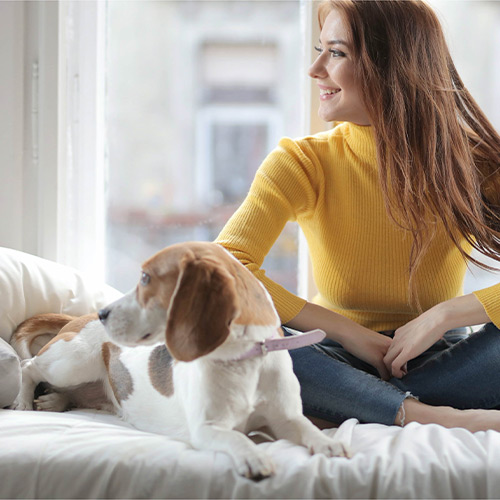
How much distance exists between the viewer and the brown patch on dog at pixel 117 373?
1269 millimetres

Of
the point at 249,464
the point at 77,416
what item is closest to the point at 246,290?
the point at 249,464

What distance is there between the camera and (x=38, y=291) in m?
1.55

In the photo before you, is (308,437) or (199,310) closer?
(199,310)

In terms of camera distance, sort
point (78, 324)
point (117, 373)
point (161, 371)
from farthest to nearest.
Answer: point (78, 324) → point (117, 373) → point (161, 371)

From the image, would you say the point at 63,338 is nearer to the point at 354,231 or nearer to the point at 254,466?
the point at 254,466

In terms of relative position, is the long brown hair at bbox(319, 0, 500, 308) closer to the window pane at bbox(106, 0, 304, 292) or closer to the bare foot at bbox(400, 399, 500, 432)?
the bare foot at bbox(400, 399, 500, 432)

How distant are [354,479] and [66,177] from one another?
155cm

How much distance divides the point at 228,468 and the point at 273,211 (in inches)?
28.4

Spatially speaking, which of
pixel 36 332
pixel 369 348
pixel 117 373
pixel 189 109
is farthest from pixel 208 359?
pixel 189 109

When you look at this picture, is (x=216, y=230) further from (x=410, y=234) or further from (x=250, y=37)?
(x=410, y=234)

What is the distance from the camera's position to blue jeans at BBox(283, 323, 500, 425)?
1.24m

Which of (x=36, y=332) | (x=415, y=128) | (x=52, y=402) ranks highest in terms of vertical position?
(x=415, y=128)

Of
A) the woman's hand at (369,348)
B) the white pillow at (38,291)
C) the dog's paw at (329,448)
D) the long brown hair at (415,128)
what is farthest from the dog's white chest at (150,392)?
the long brown hair at (415,128)

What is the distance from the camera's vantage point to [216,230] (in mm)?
2232
